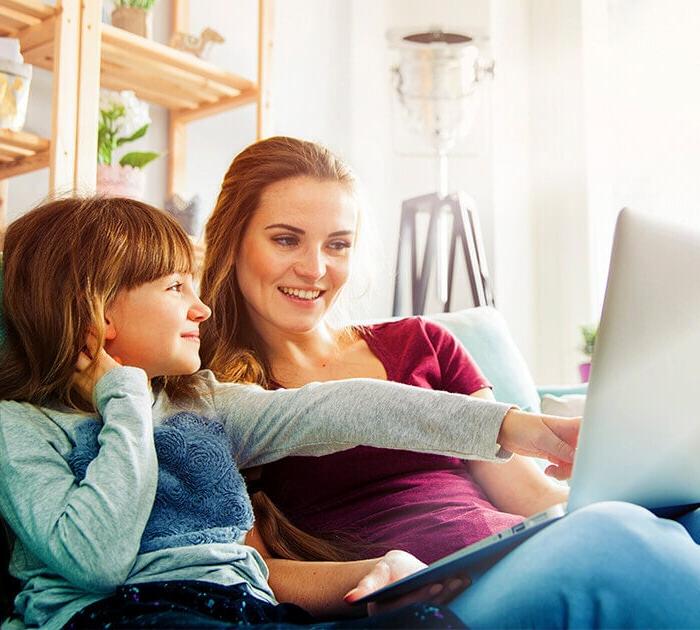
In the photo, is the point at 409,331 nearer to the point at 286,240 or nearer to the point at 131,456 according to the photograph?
the point at 286,240

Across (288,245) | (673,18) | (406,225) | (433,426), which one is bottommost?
(433,426)

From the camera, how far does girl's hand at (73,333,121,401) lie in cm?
97

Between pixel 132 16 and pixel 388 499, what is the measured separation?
1.68 m

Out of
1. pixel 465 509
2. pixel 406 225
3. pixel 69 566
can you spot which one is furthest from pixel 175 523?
pixel 406 225

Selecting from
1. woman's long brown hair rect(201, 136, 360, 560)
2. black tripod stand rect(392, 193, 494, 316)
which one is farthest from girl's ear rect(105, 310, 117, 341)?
black tripod stand rect(392, 193, 494, 316)

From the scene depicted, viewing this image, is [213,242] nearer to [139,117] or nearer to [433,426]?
[433,426]

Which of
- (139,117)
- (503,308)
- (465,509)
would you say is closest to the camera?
(465,509)

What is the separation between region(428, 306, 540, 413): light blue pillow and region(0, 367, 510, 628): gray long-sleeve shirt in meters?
0.68

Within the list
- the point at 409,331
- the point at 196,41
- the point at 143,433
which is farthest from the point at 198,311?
the point at 196,41

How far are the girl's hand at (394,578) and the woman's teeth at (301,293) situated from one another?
51 cm

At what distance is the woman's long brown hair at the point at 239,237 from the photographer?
4.07 ft

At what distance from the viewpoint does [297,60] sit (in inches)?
124

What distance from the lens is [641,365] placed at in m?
0.70

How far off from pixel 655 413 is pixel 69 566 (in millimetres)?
532
